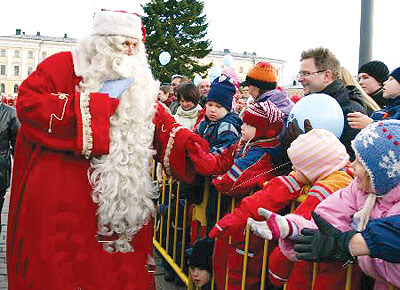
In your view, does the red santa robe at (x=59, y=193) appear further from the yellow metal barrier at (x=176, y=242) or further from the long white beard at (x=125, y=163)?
the yellow metal barrier at (x=176, y=242)

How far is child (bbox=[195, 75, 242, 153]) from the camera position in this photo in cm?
366

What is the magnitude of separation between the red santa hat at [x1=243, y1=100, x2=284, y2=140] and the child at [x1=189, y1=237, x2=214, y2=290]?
90cm

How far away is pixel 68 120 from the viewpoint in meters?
2.71

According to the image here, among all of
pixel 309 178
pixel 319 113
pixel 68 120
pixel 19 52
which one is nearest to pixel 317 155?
pixel 309 178

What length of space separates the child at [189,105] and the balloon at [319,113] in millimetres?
2749

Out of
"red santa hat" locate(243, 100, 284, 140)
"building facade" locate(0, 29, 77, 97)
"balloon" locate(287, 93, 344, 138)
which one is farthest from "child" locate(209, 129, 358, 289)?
"building facade" locate(0, 29, 77, 97)

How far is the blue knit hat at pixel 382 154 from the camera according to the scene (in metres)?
1.77

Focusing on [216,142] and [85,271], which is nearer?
[85,271]

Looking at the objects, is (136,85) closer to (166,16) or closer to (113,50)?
(113,50)

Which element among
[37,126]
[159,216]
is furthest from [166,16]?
[37,126]

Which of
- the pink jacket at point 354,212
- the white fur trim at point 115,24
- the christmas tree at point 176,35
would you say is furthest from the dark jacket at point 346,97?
the christmas tree at point 176,35

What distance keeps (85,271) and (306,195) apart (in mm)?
1381

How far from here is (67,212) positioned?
9.14 feet

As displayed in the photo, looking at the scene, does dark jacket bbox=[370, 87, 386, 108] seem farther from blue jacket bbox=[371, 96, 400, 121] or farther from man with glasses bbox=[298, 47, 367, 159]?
blue jacket bbox=[371, 96, 400, 121]
